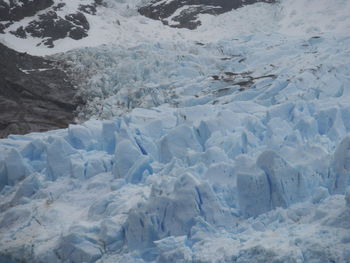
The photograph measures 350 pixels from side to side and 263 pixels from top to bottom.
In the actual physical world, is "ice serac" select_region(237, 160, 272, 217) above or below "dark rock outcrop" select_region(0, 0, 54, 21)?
below

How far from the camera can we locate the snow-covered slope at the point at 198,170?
6051 millimetres

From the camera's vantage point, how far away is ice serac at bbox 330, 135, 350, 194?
6375 mm

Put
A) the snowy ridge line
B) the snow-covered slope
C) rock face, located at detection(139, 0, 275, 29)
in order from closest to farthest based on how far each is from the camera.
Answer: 1. the snow-covered slope
2. the snowy ridge line
3. rock face, located at detection(139, 0, 275, 29)

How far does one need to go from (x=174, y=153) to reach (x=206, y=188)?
2121 millimetres

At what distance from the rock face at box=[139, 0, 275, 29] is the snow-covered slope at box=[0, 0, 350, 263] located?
7.26 meters

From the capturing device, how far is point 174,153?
8.56 metres

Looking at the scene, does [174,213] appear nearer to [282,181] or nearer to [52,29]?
[282,181]

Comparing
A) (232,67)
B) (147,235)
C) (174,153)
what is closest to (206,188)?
(147,235)

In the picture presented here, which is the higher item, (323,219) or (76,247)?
(323,219)

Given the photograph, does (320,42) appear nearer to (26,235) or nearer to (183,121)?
(183,121)

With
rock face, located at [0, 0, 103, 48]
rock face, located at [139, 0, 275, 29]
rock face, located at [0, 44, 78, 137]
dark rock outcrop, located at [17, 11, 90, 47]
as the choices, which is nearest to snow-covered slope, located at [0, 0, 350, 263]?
rock face, located at [0, 44, 78, 137]

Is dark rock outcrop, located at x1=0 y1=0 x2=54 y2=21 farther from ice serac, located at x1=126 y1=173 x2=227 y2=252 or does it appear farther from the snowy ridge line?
ice serac, located at x1=126 y1=173 x2=227 y2=252

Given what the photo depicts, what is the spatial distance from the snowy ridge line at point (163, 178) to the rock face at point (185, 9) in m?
11.6

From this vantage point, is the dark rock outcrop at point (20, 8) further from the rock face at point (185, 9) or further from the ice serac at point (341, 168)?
the ice serac at point (341, 168)
